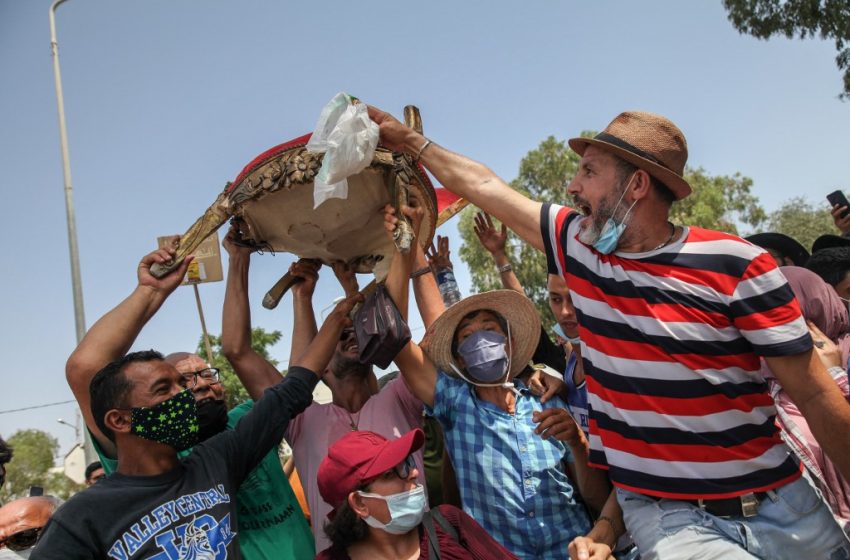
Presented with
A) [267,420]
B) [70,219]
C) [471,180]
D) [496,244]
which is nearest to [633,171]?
[471,180]

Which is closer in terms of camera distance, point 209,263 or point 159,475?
point 159,475

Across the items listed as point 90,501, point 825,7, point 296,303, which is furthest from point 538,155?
point 90,501

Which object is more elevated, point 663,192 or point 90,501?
point 663,192

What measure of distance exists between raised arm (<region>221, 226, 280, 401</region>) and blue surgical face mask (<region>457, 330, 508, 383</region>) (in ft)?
3.32

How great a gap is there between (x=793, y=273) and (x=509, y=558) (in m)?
1.91

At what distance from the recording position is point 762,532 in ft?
7.36

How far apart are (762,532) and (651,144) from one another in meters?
1.32

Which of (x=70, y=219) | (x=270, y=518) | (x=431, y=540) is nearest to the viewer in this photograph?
(x=431, y=540)

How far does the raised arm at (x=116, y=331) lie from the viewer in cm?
288

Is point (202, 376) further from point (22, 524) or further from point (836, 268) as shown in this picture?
point (836, 268)

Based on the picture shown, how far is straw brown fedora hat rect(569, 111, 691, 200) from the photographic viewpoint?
2.42 metres

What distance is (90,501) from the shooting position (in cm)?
244

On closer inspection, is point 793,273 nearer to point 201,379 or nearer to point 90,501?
point 201,379

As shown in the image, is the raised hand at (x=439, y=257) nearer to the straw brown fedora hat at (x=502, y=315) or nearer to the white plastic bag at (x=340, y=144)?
the straw brown fedora hat at (x=502, y=315)
